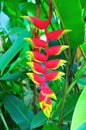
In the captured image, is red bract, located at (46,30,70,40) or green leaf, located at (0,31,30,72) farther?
green leaf, located at (0,31,30,72)

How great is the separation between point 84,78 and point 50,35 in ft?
1.07

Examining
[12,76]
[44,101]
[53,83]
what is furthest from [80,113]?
[53,83]

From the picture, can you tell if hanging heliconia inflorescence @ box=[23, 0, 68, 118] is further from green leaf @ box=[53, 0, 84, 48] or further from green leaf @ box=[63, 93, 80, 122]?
green leaf @ box=[63, 93, 80, 122]

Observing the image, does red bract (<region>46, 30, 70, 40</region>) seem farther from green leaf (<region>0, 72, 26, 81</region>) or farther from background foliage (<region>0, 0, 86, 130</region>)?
green leaf (<region>0, 72, 26, 81</region>)

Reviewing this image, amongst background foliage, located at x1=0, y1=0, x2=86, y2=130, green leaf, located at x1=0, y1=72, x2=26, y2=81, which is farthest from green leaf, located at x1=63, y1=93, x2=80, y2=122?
green leaf, located at x1=0, y1=72, x2=26, y2=81

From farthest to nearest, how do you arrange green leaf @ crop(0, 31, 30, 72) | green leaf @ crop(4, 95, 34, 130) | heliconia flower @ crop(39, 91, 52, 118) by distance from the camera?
green leaf @ crop(4, 95, 34, 130)
green leaf @ crop(0, 31, 30, 72)
heliconia flower @ crop(39, 91, 52, 118)

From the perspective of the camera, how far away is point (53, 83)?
0.80m

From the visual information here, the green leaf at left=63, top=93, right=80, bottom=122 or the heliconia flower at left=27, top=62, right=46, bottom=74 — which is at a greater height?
the heliconia flower at left=27, top=62, right=46, bottom=74

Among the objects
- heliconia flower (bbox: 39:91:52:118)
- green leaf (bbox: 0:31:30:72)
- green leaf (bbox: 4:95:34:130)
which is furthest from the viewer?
green leaf (bbox: 4:95:34:130)

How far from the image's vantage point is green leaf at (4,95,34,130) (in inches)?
26.7

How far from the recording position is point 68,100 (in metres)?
0.63

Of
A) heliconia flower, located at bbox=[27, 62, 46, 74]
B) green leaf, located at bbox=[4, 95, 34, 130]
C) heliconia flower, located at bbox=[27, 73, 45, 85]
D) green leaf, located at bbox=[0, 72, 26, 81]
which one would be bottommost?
green leaf, located at bbox=[4, 95, 34, 130]

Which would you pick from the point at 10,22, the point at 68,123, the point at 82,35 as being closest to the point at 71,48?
the point at 82,35

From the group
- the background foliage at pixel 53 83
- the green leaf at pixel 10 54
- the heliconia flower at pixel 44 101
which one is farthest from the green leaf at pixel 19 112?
the heliconia flower at pixel 44 101
